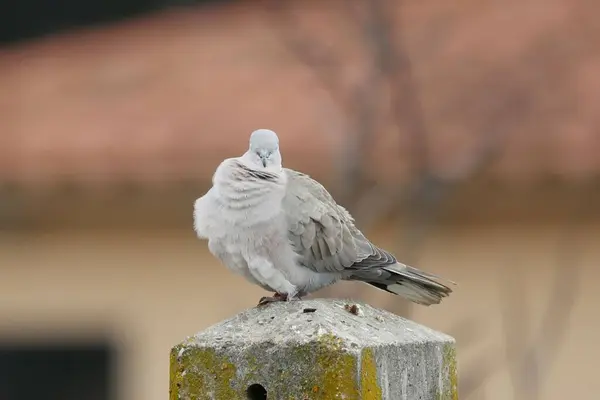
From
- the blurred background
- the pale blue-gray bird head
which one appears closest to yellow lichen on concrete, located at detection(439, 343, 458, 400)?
the pale blue-gray bird head

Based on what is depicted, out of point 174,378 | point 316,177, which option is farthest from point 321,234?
point 316,177

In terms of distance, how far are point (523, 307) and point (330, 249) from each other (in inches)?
131

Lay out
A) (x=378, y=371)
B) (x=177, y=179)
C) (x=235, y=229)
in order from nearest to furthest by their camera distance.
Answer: (x=378, y=371) → (x=235, y=229) → (x=177, y=179)

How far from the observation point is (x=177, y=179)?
270 inches

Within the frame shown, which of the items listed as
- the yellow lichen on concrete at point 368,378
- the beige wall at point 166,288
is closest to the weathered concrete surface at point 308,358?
the yellow lichen on concrete at point 368,378

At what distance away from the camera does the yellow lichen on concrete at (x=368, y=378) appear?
2088 mm

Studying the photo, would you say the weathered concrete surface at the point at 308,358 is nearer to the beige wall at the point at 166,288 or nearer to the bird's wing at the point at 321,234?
the bird's wing at the point at 321,234

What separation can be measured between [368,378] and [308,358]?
108 millimetres

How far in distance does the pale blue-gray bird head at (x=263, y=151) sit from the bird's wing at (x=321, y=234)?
0.22 feet

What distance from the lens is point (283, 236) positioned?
3047 millimetres

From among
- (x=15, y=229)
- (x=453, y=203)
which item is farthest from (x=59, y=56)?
(x=453, y=203)

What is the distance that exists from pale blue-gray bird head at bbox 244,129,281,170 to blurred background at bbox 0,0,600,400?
2.34 metres

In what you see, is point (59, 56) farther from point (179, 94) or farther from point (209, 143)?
point (209, 143)

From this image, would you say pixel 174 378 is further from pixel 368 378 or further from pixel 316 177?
pixel 316 177
